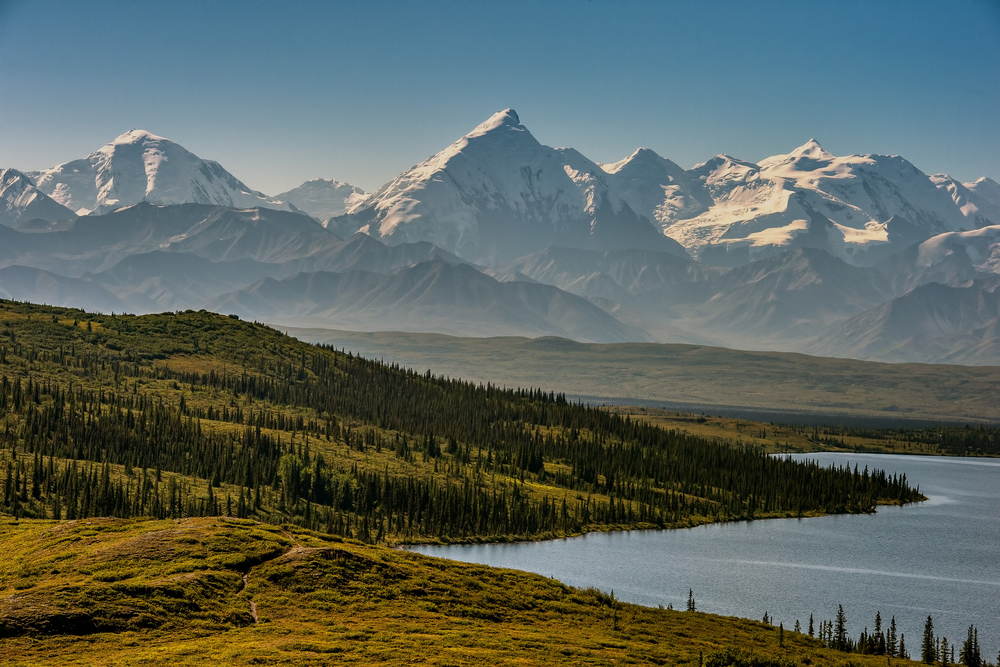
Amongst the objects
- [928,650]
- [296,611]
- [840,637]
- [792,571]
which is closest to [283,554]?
[296,611]

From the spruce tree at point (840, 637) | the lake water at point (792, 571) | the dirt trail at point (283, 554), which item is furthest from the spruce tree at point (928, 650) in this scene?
the dirt trail at point (283, 554)

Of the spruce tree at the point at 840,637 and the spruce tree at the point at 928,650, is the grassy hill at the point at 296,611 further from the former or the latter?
the spruce tree at the point at 928,650

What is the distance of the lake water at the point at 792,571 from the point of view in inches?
5069

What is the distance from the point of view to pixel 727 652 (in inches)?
3248

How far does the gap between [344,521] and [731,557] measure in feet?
205

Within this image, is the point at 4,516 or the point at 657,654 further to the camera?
the point at 4,516

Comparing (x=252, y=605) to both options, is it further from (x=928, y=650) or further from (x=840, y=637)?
(x=928, y=650)

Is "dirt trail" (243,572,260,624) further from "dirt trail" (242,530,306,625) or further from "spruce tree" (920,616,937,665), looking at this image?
"spruce tree" (920,616,937,665)

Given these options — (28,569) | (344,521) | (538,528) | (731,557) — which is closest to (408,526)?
(344,521)

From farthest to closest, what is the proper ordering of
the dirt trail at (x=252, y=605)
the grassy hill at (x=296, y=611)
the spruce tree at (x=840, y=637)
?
the spruce tree at (x=840, y=637) < the dirt trail at (x=252, y=605) < the grassy hill at (x=296, y=611)

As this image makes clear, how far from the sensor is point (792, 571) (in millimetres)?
156000

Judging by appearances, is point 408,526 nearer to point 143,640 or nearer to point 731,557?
point 731,557

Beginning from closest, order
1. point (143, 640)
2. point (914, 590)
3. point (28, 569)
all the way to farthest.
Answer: point (143, 640) → point (28, 569) → point (914, 590)

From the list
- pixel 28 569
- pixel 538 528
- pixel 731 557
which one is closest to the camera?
pixel 28 569
